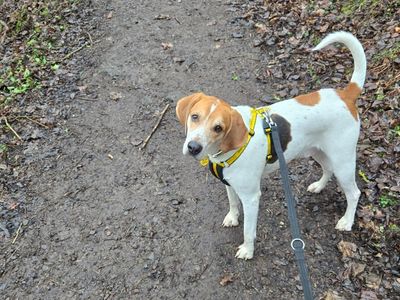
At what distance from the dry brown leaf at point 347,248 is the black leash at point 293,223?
1.27 metres

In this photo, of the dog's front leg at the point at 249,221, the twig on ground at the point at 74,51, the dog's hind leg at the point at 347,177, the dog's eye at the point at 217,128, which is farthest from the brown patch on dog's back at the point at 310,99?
the twig on ground at the point at 74,51

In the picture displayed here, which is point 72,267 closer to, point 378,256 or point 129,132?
point 129,132

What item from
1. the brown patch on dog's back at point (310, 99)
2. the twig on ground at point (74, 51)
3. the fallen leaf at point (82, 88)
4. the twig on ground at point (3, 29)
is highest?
the brown patch on dog's back at point (310, 99)

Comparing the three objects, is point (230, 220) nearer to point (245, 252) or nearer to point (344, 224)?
point (245, 252)

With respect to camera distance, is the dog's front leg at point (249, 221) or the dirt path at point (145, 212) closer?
the dog's front leg at point (249, 221)

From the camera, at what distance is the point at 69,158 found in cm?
584

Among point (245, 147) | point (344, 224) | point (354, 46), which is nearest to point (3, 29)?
point (245, 147)

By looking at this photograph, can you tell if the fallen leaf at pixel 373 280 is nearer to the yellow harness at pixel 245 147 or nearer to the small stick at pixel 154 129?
the yellow harness at pixel 245 147

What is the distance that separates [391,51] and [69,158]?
5138mm

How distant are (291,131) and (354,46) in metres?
1.01

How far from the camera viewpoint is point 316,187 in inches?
198

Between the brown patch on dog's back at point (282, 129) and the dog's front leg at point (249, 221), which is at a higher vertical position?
the brown patch on dog's back at point (282, 129)

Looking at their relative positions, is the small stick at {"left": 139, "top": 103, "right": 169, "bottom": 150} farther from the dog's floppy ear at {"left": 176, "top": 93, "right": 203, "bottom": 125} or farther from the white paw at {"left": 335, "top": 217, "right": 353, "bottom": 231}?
the white paw at {"left": 335, "top": 217, "right": 353, "bottom": 231}

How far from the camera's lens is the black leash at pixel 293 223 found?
2.79 meters
